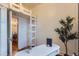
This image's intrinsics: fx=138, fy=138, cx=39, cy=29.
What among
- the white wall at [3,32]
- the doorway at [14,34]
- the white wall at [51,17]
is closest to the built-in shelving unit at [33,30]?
the white wall at [51,17]

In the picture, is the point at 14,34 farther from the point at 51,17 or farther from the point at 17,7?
the point at 51,17

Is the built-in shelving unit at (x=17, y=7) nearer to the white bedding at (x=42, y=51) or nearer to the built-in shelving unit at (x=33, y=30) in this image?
the built-in shelving unit at (x=33, y=30)

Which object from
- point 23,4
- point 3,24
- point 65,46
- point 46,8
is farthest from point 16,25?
point 65,46

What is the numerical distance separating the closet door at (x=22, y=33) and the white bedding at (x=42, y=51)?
3.0 inches

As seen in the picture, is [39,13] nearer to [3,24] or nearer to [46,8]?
[46,8]

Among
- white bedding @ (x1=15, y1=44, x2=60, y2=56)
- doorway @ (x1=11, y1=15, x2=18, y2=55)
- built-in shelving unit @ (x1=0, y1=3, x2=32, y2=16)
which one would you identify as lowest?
white bedding @ (x1=15, y1=44, x2=60, y2=56)

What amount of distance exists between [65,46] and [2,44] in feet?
2.19

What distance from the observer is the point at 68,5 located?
1498 mm

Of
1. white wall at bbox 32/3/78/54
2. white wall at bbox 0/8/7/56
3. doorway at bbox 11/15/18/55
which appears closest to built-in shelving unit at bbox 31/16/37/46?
white wall at bbox 32/3/78/54

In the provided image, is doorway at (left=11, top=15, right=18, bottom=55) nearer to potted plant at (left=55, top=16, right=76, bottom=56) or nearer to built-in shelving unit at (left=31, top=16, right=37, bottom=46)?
built-in shelving unit at (left=31, top=16, right=37, bottom=46)

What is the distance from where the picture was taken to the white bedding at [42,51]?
1.48 metres

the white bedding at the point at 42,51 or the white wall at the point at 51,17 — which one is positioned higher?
the white wall at the point at 51,17

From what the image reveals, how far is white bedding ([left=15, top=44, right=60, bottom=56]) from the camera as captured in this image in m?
1.48

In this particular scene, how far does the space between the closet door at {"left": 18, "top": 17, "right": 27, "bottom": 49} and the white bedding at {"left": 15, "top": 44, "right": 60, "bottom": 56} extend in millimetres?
77
